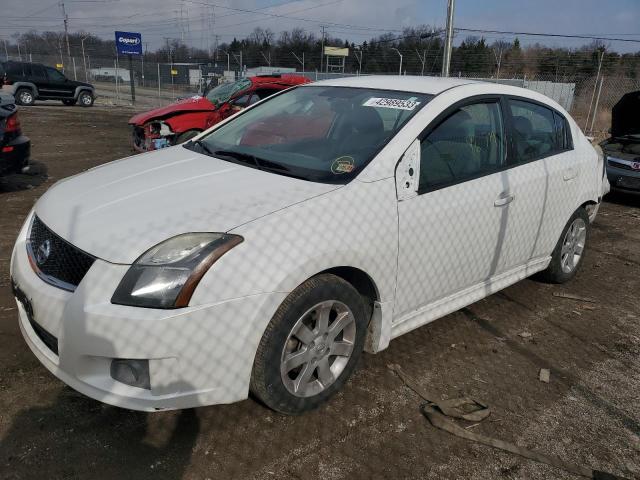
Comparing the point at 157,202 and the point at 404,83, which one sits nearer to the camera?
the point at 157,202

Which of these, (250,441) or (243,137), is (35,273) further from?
(243,137)

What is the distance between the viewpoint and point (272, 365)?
2.38 m

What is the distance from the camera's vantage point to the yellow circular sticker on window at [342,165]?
2783mm

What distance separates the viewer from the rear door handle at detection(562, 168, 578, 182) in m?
3.99

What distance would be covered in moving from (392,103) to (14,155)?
207 inches

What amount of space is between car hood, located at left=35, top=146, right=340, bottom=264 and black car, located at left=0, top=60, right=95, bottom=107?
2030cm

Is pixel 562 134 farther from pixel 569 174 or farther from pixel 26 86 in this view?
pixel 26 86

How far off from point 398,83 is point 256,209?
170cm

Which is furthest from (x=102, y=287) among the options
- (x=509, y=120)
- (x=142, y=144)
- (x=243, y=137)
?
(x=142, y=144)

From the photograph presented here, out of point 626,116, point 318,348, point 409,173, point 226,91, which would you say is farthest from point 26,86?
point 318,348

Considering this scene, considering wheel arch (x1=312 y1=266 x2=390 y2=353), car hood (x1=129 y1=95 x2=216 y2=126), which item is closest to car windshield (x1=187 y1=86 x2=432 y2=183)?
wheel arch (x1=312 y1=266 x2=390 y2=353)

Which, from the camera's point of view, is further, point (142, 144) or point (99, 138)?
point (99, 138)

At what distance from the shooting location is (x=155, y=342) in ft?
6.88

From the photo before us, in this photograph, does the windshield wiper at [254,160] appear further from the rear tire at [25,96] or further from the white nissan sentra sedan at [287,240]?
the rear tire at [25,96]
